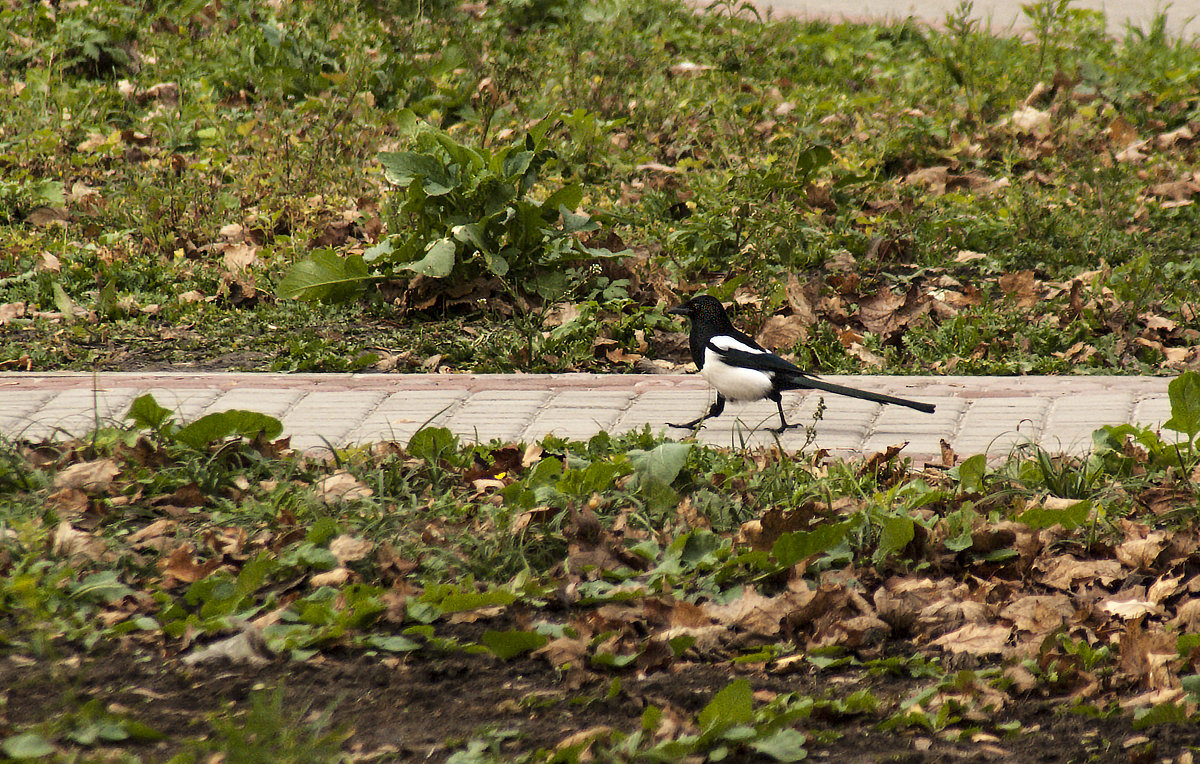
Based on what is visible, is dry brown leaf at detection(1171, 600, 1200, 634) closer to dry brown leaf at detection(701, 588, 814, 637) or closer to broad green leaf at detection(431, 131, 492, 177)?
dry brown leaf at detection(701, 588, 814, 637)

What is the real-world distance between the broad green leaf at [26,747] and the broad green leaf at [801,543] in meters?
1.99

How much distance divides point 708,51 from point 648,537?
25.6 ft

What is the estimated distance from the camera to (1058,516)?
148 inches

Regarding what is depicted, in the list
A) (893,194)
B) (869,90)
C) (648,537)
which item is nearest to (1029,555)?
(648,537)

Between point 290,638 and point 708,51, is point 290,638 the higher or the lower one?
the lower one

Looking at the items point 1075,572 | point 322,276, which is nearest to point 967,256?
point 322,276

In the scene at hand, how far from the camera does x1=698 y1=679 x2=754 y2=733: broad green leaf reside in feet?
8.73

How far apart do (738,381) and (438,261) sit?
203 cm

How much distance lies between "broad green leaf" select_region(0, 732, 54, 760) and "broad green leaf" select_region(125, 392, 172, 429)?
196 centimetres

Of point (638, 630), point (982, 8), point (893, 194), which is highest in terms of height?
point (982, 8)

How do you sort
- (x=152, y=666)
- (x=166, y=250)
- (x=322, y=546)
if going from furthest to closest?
(x=166, y=250)
(x=322, y=546)
(x=152, y=666)

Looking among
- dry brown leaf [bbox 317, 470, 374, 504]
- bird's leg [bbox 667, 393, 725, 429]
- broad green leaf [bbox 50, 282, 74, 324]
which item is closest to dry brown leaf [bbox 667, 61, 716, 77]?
broad green leaf [bbox 50, 282, 74, 324]

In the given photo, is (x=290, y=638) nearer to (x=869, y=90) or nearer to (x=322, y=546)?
(x=322, y=546)

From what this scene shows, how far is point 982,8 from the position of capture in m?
13.0
